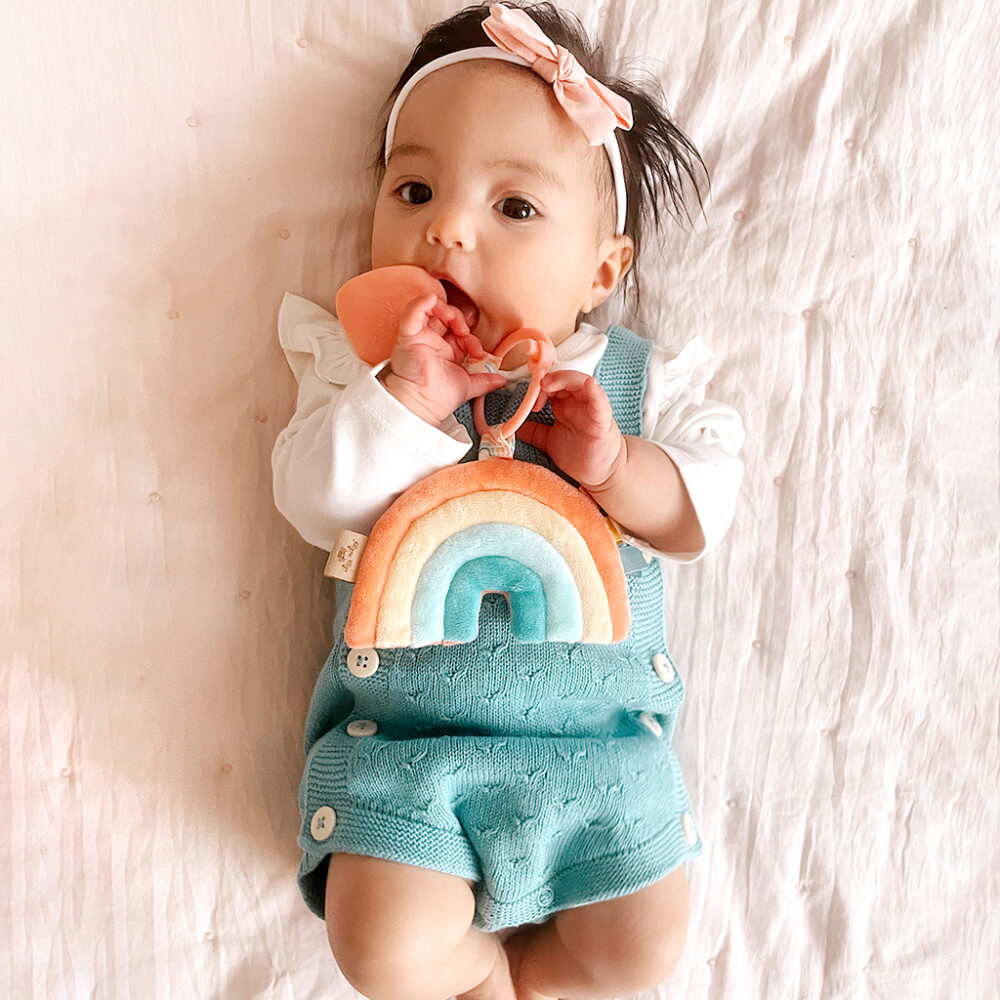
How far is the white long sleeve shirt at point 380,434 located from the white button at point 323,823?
0.24 m

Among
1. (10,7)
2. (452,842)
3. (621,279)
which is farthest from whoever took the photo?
(621,279)

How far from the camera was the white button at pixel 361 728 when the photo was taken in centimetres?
92

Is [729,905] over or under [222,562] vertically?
under

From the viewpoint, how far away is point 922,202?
1.08 metres

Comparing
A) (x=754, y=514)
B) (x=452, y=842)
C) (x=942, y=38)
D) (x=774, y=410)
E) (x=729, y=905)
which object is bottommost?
(x=729, y=905)

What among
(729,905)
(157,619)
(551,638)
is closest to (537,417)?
(551,638)

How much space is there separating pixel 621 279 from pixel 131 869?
32.3 inches

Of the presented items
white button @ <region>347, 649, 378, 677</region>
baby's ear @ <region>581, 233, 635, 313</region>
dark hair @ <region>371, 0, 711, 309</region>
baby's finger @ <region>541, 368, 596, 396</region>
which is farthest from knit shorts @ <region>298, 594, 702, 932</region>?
dark hair @ <region>371, 0, 711, 309</region>

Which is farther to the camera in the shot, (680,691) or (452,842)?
(680,691)

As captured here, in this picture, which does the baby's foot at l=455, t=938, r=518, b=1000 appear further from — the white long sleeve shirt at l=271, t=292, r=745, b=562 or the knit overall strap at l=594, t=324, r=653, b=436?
the knit overall strap at l=594, t=324, r=653, b=436

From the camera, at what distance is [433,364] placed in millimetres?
830

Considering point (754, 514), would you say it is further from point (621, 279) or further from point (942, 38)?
point (942, 38)

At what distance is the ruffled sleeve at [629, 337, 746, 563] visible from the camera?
0.91 m

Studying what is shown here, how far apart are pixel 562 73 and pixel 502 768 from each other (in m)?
0.64
